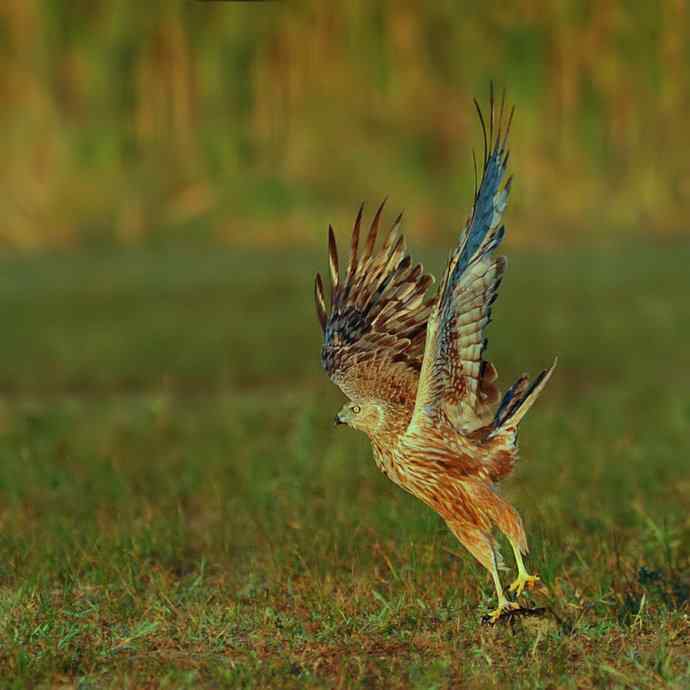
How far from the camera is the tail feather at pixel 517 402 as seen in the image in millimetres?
5223

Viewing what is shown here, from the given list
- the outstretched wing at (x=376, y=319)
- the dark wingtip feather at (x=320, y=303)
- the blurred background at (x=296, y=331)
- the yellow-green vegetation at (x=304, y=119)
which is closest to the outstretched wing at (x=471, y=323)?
the outstretched wing at (x=376, y=319)

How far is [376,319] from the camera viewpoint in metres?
5.88

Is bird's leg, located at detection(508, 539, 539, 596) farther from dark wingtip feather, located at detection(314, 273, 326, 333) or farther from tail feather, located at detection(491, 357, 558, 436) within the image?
dark wingtip feather, located at detection(314, 273, 326, 333)

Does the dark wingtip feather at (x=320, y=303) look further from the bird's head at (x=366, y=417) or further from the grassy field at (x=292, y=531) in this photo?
the grassy field at (x=292, y=531)

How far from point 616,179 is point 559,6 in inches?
134

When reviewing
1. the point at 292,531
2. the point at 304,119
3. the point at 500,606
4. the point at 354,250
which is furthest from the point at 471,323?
the point at 304,119

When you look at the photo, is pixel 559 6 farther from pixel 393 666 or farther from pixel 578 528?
pixel 393 666

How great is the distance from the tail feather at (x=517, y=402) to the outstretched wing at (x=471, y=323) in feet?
0.30

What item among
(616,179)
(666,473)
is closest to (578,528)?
(666,473)

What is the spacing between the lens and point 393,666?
15.5ft

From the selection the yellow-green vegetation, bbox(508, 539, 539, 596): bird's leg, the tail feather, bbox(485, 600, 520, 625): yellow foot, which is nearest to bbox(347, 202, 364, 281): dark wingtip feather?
the tail feather

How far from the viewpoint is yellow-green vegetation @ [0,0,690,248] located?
2514 cm

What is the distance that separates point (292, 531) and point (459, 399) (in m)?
1.88

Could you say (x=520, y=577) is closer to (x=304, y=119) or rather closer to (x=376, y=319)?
(x=376, y=319)
